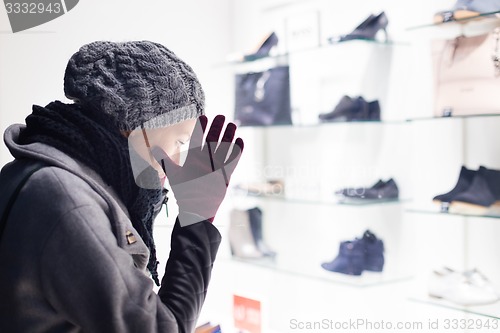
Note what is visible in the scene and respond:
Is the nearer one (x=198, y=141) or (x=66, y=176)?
(x=66, y=176)

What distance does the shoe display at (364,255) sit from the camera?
329cm

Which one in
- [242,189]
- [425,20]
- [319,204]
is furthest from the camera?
[242,189]

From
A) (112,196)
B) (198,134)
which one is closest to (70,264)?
(112,196)

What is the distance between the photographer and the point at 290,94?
3.83m

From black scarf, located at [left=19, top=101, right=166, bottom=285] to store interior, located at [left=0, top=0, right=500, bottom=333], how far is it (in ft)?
2.06

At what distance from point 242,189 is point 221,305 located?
0.80 metres

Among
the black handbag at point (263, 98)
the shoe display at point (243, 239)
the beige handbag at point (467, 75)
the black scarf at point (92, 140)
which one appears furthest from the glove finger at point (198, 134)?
the shoe display at point (243, 239)

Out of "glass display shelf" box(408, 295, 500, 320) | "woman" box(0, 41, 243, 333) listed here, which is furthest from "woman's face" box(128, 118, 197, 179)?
"glass display shelf" box(408, 295, 500, 320)

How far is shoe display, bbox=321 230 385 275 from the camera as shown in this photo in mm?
3295

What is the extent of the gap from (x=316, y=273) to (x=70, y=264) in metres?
2.55

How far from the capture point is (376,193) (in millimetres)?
3297

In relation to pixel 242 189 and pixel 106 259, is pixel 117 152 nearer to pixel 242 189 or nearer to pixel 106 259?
pixel 106 259

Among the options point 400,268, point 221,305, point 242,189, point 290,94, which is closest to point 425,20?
point 290,94

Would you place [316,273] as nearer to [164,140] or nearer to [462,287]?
[462,287]
